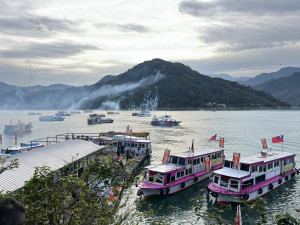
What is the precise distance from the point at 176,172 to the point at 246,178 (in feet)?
29.7

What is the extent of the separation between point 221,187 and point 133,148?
27219mm

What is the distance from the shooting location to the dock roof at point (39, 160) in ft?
62.2

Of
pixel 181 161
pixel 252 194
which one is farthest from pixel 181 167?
pixel 252 194

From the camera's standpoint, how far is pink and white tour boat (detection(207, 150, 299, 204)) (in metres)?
30.8

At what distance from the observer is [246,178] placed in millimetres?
31734

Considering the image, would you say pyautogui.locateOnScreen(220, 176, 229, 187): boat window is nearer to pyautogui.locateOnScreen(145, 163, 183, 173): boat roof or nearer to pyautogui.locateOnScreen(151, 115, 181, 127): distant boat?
pyautogui.locateOnScreen(145, 163, 183, 173): boat roof

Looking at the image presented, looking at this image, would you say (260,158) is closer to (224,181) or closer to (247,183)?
(247,183)

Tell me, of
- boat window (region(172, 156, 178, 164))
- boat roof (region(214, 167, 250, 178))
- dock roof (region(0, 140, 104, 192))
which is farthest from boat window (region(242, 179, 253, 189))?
dock roof (region(0, 140, 104, 192))

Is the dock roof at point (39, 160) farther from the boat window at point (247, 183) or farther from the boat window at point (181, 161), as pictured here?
the boat window at point (247, 183)

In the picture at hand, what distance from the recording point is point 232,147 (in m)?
68.3

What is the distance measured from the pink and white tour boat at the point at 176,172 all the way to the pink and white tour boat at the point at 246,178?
4082mm

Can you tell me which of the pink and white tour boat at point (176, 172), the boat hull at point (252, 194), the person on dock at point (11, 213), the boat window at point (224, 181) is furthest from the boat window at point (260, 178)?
the person on dock at point (11, 213)

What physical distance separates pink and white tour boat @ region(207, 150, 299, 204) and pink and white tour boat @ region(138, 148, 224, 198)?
4.08 metres

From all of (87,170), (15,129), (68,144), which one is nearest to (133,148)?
(68,144)
